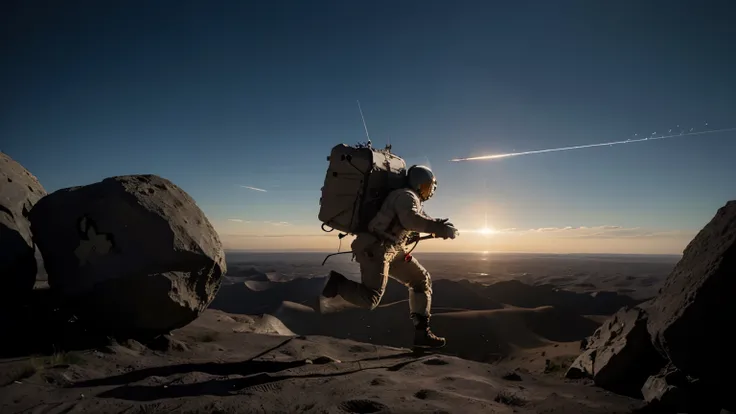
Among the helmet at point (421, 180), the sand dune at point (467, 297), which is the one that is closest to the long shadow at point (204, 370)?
the helmet at point (421, 180)

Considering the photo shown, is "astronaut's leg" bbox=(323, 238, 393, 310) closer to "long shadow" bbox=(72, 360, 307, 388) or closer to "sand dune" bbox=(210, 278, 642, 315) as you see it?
"long shadow" bbox=(72, 360, 307, 388)

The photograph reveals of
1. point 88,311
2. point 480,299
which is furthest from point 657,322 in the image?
point 480,299

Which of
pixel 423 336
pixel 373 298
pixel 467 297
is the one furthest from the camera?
pixel 467 297

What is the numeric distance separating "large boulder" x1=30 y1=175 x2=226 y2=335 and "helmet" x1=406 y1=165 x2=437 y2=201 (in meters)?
2.90

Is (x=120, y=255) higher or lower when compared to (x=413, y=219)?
lower

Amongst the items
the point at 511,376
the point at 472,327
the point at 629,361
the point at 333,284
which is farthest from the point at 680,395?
the point at 472,327

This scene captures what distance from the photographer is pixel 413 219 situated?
5078 mm

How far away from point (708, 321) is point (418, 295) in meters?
3.69

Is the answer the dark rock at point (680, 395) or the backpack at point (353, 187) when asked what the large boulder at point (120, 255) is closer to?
the backpack at point (353, 187)

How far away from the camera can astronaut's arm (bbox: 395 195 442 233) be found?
5.08 m

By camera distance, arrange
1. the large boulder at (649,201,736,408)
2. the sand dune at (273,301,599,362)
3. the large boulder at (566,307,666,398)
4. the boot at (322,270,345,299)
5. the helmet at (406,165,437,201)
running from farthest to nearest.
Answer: the sand dune at (273,301,599,362) < the helmet at (406,165,437,201) < the boot at (322,270,345,299) < the large boulder at (566,307,666,398) < the large boulder at (649,201,736,408)

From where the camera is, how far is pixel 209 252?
183 inches

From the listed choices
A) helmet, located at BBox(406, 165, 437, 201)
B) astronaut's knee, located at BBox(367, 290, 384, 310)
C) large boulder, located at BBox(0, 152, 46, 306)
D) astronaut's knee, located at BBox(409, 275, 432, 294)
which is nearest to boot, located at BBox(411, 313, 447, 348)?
astronaut's knee, located at BBox(409, 275, 432, 294)

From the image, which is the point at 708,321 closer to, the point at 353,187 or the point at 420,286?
the point at 420,286
